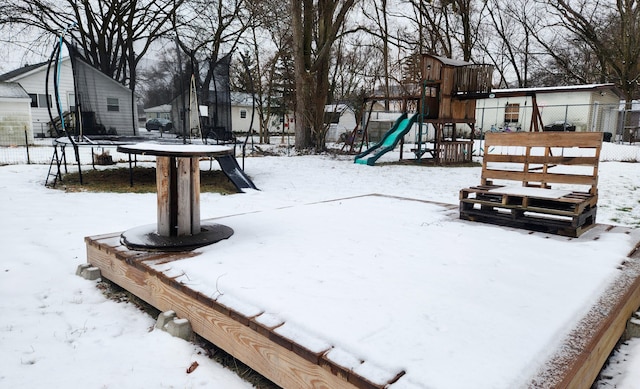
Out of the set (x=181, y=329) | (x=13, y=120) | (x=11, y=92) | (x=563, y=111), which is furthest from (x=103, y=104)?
(x=563, y=111)

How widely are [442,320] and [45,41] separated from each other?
24.9 meters

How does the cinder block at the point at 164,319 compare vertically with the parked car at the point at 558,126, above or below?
below

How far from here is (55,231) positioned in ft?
14.4

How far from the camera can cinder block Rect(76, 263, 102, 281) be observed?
3125 millimetres

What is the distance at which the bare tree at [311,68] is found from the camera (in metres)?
14.3

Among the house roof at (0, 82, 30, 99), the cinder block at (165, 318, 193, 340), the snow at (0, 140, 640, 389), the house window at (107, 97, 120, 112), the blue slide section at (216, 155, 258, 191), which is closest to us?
the snow at (0, 140, 640, 389)

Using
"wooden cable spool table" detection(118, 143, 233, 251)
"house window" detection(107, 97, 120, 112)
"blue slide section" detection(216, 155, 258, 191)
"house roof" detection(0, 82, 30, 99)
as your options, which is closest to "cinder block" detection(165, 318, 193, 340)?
"wooden cable spool table" detection(118, 143, 233, 251)

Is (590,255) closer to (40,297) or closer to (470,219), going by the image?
(470,219)

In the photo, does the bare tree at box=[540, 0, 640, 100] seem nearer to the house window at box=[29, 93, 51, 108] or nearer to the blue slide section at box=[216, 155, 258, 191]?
the blue slide section at box=[216, 155, 258, 191]

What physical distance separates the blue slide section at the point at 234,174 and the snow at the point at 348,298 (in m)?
3.11

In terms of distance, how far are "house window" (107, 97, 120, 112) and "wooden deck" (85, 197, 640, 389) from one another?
239 inches

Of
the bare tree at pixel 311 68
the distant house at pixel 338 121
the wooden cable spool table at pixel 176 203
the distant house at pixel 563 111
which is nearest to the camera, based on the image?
the wooden cable spool table at pixel 176 203

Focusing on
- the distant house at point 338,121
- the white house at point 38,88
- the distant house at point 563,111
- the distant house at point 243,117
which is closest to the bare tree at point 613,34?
the distant house at point 563,111

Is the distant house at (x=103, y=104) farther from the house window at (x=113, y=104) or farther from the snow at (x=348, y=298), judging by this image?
the snow at (x=348, y=298)
